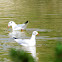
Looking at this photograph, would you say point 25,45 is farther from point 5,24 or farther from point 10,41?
point 5,24

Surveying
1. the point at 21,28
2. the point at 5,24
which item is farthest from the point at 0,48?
the point at 5,24

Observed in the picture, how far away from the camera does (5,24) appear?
16109 mm

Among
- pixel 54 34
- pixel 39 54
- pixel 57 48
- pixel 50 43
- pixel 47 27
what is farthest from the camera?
pixel 47 27

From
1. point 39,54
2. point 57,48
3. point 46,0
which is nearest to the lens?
point 57,48

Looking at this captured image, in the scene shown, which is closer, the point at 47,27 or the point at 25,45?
the point at 25,45

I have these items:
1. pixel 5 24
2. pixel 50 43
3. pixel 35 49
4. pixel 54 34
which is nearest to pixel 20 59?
pixel 35 49

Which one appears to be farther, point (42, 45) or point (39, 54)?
point (42, 45)

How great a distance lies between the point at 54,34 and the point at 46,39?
121 cm

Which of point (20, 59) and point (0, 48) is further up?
point (20, 59)

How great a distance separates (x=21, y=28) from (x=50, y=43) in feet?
15.2

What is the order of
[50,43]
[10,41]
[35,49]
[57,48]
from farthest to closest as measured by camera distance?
[10,41] < [50,43] < [35,49] < [57,48]

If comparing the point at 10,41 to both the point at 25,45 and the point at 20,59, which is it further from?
the point at 20,59

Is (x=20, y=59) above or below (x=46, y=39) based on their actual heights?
above

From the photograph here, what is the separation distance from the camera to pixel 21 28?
47.7 feet
